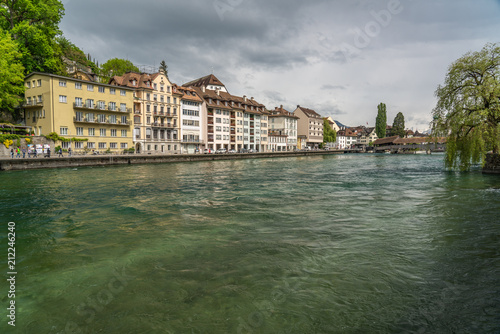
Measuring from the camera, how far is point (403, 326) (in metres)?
4.31

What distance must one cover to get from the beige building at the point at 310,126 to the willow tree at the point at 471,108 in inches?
3926

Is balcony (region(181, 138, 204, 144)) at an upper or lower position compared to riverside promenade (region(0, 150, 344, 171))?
upper

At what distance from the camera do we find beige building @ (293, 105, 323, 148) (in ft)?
410

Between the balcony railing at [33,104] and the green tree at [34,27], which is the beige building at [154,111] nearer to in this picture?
the green tree at [34,27]

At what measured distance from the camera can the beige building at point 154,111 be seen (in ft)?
Answer: 211

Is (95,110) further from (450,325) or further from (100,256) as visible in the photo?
(450,325)

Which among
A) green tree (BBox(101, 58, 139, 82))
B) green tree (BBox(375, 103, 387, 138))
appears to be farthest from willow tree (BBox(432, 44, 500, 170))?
green tree (BBox(375, 103, 387, 138))

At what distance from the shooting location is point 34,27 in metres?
46.7

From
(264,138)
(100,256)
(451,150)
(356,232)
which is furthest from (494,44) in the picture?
(264,138)

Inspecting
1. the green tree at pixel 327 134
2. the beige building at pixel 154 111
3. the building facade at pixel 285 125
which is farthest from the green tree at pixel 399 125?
the beige building at pixel 154 111

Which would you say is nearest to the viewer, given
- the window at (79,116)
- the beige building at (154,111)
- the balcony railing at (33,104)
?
the balcony railing at (33,104)

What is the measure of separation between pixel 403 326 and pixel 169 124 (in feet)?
231

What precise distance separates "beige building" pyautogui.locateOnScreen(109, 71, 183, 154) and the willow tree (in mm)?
55523

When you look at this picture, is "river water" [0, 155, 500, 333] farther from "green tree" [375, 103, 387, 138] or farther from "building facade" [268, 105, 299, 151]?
"green tree" [375, 103, 387, 138]
